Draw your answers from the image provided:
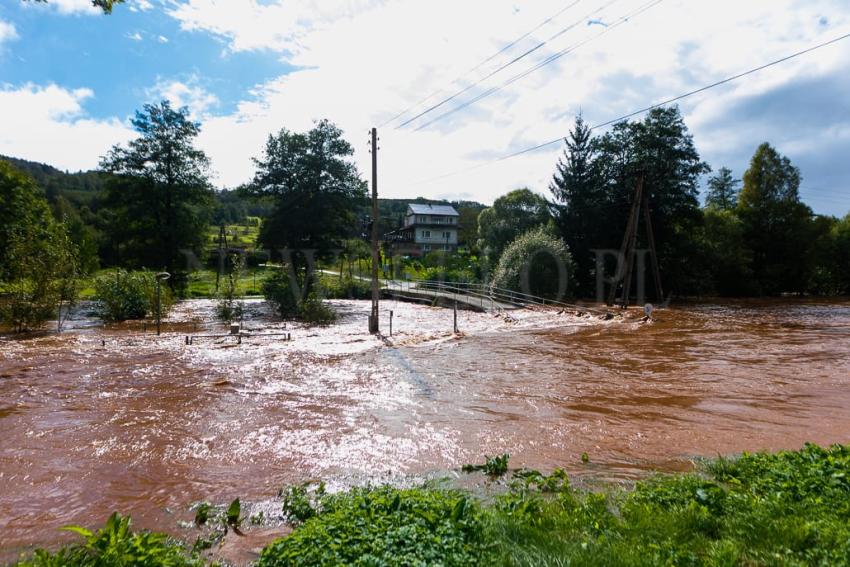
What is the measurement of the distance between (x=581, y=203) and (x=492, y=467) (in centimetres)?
3438

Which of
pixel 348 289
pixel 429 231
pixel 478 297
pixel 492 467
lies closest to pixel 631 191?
pixel 478 297

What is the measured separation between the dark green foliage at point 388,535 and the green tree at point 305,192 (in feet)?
107

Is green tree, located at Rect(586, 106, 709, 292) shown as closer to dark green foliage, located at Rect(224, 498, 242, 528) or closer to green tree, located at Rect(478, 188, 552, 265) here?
green tree, located at Rect(478, 188, 552, 265)

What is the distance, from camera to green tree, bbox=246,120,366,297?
118ft

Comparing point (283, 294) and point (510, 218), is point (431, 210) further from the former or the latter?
point (283, 294)

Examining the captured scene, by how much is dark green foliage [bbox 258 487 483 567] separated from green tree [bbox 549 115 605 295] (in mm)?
33586

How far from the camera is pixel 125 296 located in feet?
76.9

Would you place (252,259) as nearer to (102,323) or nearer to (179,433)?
(102,323)

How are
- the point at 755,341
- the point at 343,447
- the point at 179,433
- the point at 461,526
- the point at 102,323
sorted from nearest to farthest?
1. the point at 461,526
2. the point at 343,447
3. the point at 179,433
4. the point at 755,341
5. the point at 102,323

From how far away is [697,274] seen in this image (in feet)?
122

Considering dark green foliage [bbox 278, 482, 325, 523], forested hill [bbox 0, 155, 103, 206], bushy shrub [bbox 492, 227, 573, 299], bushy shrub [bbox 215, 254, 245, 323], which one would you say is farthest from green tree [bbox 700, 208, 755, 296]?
forested hill [bbox 0, 155, 103, 206]

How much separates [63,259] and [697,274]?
131 feet

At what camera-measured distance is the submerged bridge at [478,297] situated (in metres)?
26.8

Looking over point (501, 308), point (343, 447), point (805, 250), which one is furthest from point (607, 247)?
point (343, 447)
